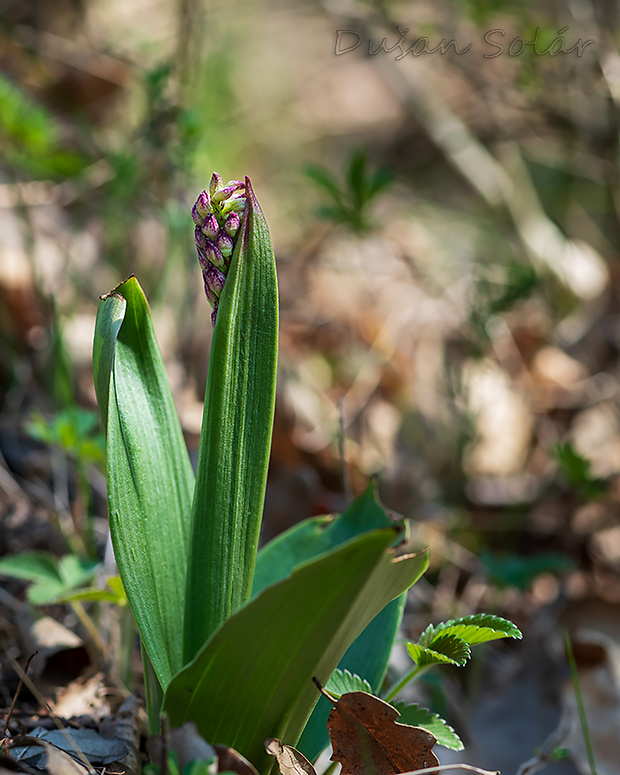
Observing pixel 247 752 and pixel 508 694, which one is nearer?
pixel 247 752

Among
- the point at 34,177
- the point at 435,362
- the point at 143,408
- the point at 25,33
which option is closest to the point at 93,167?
the point at 34,177

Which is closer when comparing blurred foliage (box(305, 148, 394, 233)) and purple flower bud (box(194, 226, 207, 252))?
purple flower bud (box(194, 226, 207, 252))

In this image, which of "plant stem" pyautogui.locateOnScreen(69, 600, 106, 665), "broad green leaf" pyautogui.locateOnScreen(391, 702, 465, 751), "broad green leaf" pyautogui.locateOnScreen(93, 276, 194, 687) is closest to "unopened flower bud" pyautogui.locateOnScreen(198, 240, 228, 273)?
"broad green leaf" pyautogui.locateOnScreen(93, 276, 194, 687)

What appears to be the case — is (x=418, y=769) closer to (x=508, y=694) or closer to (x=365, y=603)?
(x=365, y=603)

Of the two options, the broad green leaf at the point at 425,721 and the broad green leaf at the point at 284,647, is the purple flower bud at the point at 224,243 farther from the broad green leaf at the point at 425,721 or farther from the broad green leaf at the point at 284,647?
the broad green leaf at the point at 425,721

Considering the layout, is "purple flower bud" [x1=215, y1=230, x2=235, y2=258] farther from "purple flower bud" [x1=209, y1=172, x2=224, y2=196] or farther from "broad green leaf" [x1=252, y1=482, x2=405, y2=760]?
"broad green leaf" [x1=252, y1=482, x2=405, y2=760]

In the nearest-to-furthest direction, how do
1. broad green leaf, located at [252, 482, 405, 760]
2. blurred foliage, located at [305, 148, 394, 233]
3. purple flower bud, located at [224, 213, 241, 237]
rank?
purple flower bud, located at [224, 213, 241, 237] < broad green leaf, located at [252, 482, 405, 760] < blurred foliage, located at [305, 148, 394, 233]

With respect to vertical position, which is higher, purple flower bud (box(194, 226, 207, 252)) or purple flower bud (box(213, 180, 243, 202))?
purple flower bud (box(213, 180, 243, 202))
